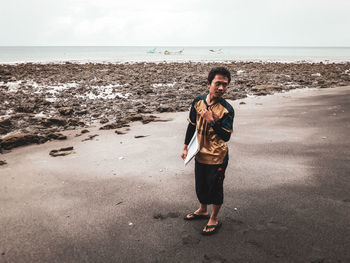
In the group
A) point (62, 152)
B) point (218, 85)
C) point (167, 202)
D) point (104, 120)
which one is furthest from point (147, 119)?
point (218, 85)

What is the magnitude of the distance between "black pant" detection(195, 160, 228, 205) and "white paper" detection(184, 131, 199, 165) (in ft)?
0.48

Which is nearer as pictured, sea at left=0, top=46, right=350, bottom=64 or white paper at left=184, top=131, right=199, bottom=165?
white paper at left=184, top=131, right=199, bottom=165

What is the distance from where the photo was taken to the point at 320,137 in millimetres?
6281

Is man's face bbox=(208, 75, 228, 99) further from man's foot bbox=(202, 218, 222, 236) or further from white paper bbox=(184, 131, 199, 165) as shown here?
man's foot bbox=(202, 218, 222, 236)

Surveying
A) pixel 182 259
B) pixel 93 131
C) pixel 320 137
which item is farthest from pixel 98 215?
pixel 320 137

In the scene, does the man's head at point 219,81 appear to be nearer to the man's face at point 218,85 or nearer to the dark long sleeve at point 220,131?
the man's face at point 218,85

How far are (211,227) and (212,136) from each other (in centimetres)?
111

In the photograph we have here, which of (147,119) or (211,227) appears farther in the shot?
(147,119)

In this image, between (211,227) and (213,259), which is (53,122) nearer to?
(211,227)

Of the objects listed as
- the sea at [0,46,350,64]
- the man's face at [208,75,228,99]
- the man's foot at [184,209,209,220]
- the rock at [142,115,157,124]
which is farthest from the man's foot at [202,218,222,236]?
the sea at [0,46,350,64]

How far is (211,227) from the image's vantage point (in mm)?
3086

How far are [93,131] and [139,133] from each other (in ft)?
4.92

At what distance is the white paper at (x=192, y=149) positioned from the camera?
2930 millimetres

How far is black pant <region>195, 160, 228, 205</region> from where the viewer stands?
9.66 ft
